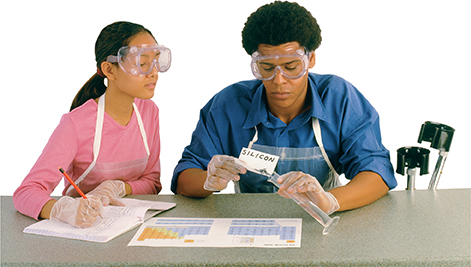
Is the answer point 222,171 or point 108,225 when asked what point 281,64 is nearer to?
point 222,171

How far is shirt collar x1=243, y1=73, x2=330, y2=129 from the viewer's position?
2527 millimetres

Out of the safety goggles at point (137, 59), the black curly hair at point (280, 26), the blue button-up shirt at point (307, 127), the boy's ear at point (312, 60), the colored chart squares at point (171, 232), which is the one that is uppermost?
the black curly hair at point (280, 26)

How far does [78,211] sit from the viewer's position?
2.10 metres

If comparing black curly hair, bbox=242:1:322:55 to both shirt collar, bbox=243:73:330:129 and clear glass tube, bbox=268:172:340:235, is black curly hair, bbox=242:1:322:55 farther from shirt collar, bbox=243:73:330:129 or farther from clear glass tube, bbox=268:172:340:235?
clear glass tube, bbox=268:172:340:235

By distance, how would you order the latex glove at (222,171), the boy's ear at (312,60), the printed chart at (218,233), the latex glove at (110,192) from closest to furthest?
the printed chart at (218,233) < the latex glove at (222,171) < the latex glove at (110,192) < the boy's ear at (312,60)

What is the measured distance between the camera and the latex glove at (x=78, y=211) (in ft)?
6.89

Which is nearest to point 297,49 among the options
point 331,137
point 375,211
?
point 331,137

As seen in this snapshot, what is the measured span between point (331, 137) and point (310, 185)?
582 mm

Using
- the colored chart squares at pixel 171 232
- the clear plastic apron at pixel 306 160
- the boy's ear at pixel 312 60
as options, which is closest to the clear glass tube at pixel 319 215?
the colored chart squares at pixel 171 232

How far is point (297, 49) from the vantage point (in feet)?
7.76

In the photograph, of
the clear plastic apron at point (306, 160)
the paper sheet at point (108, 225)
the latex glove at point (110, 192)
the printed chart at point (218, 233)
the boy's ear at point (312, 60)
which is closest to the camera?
the printed chart at point (218, 233)

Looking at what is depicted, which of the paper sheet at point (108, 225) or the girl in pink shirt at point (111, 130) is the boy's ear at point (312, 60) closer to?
the girl in pink shirt at point (111, 130)

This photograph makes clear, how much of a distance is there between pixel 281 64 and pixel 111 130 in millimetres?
1011

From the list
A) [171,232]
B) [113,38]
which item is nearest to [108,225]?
[171,232]
